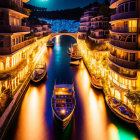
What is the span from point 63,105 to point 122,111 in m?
5.62

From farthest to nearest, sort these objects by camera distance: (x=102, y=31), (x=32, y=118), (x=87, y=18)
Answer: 1. (x=87, y=18)
2. (x=102, y=31)
3. (x=32, y=118)

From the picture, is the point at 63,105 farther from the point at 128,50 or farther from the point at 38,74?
the point at 38,74

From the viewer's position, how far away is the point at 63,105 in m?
17.4

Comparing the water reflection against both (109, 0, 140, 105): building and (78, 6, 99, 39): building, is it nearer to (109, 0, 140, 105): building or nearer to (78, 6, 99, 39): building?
(109, 0, 140, 105): building

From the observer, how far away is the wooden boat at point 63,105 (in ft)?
51.1

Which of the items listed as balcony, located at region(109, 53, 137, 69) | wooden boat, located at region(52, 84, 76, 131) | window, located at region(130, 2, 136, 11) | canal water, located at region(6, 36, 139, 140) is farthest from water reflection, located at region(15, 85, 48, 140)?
window, located at region(130, 2, 136, 11)

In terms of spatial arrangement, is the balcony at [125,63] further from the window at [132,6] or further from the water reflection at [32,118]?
the water reflection at [32,118]

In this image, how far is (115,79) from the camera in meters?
20.2

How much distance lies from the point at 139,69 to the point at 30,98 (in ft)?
45.2

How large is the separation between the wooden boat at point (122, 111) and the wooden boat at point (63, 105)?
12.9 feet

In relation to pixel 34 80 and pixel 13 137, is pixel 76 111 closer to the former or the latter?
pixel 13 137

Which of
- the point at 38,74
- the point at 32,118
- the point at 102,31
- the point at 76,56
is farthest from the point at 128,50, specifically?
the point at 76,56

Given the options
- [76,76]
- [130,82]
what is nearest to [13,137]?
[130,82]

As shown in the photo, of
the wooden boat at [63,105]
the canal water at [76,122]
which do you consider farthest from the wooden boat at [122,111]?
the wooden boat at [63,105]
